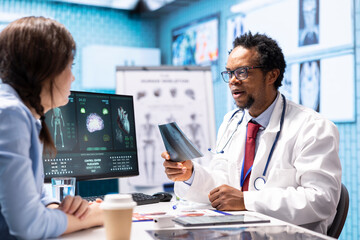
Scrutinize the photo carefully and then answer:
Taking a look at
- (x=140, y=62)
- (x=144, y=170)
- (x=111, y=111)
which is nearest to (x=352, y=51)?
(x=144, y=170)

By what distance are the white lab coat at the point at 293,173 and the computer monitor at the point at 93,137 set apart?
13.2 inches

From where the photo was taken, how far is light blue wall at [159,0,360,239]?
3.20 metres

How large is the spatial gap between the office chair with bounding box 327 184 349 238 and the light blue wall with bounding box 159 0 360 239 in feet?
5.20

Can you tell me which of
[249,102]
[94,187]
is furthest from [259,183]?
[94,187]

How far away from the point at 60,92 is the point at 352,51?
2.69m

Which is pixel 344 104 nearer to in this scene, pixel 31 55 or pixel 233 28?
pixel 233 28

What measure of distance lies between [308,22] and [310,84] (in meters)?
0.56

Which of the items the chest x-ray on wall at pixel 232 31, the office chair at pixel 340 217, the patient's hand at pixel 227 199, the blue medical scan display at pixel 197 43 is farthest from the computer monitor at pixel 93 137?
the blue medical scan display at pixel 197 43

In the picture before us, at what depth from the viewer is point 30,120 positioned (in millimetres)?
1042

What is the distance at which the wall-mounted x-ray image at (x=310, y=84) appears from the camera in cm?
344

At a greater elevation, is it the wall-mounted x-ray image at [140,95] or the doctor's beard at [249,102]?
the wall-mounted x-ray image at [140,95]

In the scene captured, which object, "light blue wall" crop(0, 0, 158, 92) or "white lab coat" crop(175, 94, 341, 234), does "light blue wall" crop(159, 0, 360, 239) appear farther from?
"white lab coat" crop(175, 94, 341, 234)

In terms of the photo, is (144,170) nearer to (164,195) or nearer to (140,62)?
(164,195)

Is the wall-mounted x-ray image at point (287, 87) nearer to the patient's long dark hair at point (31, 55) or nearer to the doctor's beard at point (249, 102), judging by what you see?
the doctor's beard at point (249, 102)
